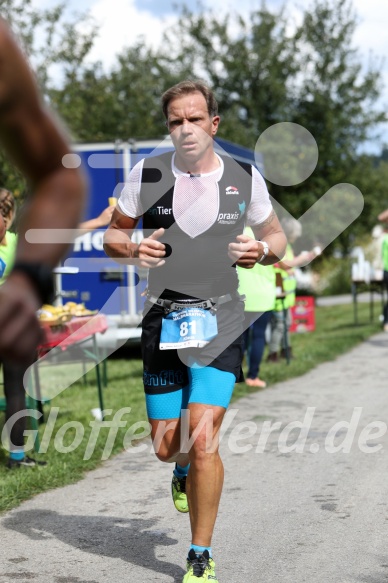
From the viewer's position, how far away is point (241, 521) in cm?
555

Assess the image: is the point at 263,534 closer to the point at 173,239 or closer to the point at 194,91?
the point at 173,239

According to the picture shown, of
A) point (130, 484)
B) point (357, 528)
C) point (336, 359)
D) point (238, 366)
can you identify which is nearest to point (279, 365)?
point (336, 359)

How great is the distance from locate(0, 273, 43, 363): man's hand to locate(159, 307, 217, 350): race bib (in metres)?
2.41

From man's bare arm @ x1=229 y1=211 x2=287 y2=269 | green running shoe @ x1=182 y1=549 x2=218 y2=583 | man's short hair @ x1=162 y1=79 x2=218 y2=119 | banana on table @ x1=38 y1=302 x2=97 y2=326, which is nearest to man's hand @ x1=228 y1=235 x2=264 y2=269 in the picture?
man's bare arm @ x1=229 y1=211 x2=287 y2=269

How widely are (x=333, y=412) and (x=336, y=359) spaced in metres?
4.79

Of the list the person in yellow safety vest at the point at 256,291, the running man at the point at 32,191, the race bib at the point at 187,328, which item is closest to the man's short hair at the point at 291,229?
the person in yellow safety vest at the point at 256,291

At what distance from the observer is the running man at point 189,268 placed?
445cm

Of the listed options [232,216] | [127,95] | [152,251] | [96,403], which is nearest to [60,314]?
[96,403]

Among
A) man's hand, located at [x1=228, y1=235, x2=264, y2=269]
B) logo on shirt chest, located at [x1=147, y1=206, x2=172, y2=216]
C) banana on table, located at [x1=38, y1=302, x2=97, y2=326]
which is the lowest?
banana on table, located at [x1=38, y1=302, x2=97, y2=326]

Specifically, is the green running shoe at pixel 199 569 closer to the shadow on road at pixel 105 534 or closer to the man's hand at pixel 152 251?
the shadow on road at pixel 105 534

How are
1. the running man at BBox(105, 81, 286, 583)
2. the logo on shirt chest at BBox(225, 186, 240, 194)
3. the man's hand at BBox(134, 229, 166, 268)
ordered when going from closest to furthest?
the man's hand at BBox(134, 229, 166, 268) < the running man at BBox(105, 81, 286, 583) < the logo on shirt chest at BBox(225, 186, 240, 194)

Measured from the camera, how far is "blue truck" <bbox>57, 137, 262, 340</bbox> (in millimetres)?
14242

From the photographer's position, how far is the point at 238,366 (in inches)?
180

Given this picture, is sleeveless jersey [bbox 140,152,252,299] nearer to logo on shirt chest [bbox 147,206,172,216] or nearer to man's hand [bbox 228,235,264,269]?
logo on shirt chest [bbox 147,206,172,216]
